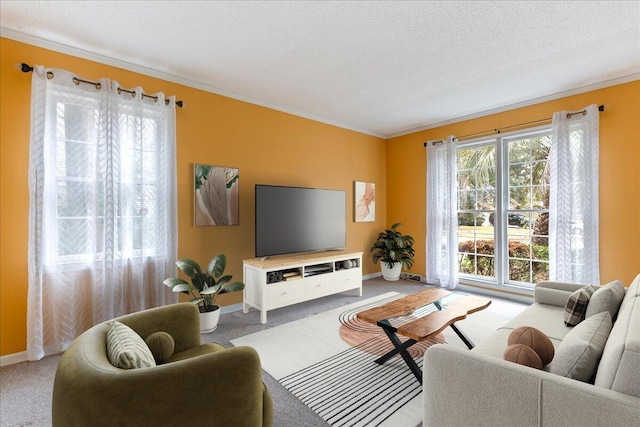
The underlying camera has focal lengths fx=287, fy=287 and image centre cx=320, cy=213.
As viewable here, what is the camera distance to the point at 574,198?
3.38 metres

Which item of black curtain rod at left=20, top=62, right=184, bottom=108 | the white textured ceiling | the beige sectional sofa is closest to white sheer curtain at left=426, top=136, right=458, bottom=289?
the white textured ceiling

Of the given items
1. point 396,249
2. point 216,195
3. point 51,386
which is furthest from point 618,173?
point 51,386

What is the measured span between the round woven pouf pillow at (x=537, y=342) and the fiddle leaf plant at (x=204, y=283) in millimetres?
2251

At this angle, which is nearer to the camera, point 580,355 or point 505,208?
point 580,355

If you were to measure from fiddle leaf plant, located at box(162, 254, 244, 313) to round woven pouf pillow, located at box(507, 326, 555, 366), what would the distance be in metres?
2.25

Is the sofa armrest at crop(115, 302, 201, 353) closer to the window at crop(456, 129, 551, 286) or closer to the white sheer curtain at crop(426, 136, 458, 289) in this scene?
the white sheer curtain at crop(426, 136, 458, 289)

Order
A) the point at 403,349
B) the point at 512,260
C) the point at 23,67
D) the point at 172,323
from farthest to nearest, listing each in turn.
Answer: the point at 512,260 < the point at 23,67 < the point at 403,349 < the point at 172,323

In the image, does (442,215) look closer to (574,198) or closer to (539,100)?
(574,198)

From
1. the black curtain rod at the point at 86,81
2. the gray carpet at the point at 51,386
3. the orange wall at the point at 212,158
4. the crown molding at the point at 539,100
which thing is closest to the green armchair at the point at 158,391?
the gray carpet at the point at 51,386

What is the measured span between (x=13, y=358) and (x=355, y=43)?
382cm

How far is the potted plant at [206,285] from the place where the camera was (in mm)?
2719

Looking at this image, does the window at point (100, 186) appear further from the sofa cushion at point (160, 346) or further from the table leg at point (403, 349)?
the table leg at point (403, 349)

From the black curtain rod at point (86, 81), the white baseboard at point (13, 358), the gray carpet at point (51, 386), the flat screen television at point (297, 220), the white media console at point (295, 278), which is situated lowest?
the gray carpet at point (51, 386)

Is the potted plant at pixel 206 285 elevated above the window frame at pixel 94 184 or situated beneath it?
situated beneath
